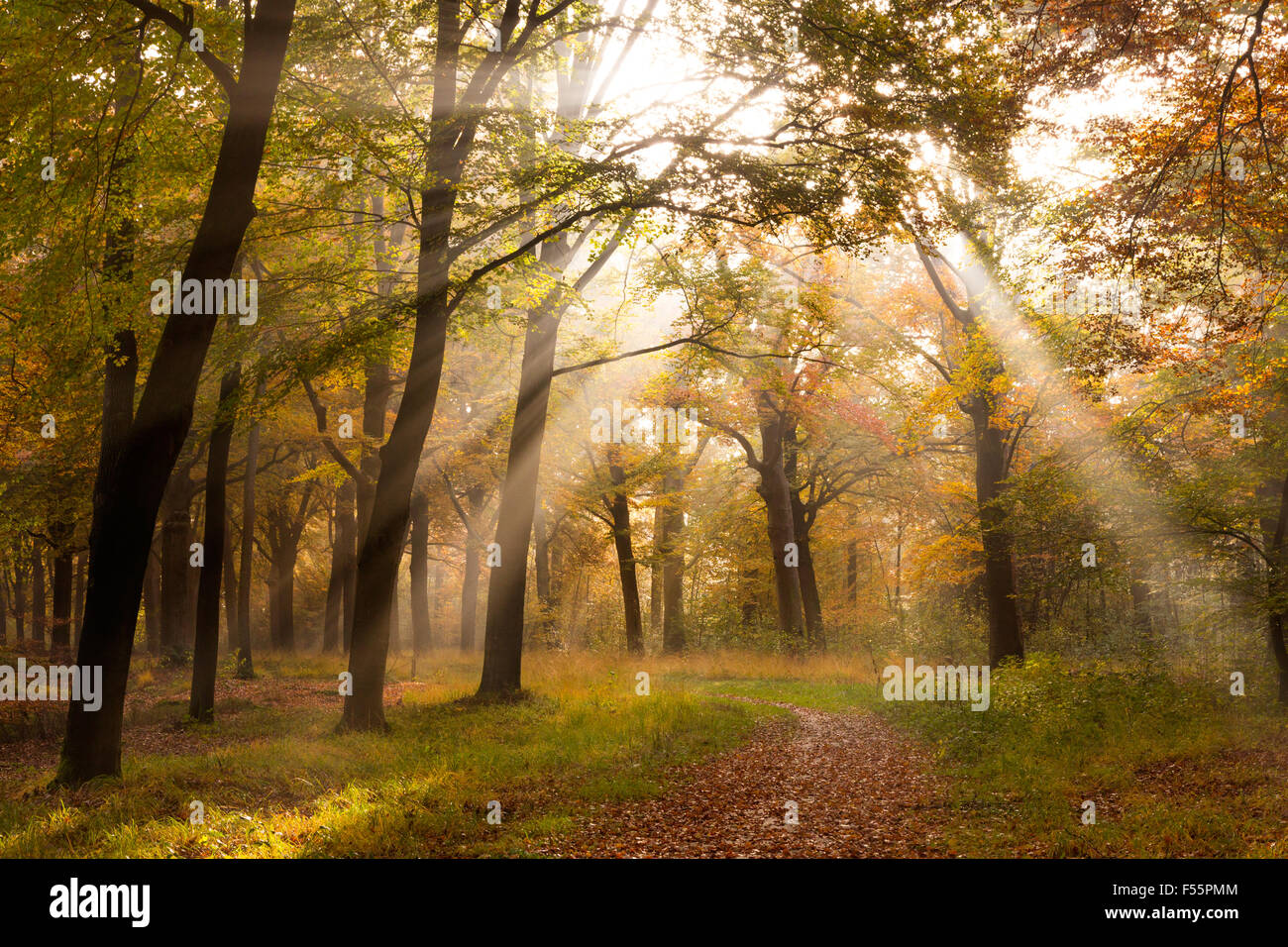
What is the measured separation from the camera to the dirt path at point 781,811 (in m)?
6.32

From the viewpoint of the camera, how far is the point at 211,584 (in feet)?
42.8

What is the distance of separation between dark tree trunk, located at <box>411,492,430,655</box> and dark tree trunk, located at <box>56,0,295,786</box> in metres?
17.2

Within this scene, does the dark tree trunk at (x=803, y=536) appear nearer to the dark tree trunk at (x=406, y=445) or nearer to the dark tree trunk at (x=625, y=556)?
the dark tree trunk at (x=625, y=556)

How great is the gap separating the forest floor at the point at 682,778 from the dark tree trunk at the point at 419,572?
10489 mm

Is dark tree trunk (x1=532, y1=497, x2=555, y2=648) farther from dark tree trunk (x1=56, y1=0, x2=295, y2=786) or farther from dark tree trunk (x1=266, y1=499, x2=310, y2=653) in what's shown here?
dark tree trunk (x1=56, y1=0, x2=295, y2=786)

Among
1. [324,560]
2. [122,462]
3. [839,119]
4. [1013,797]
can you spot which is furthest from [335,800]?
[324,560]

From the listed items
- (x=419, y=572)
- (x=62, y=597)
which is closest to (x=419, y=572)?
(x=419, y=572)

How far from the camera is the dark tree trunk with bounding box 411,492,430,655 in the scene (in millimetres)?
25250

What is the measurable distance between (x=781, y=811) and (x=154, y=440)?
687cm

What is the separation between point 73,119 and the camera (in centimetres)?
934

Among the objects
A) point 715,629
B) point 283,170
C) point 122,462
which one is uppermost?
point 283,170

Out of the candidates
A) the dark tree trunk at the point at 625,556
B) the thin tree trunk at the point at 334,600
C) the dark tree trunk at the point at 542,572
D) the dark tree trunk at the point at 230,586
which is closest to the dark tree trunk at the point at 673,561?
the dark tree trunk at the point at 625,556
